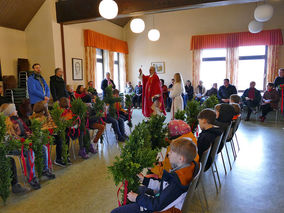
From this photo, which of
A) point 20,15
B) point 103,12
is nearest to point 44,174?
point 103,12

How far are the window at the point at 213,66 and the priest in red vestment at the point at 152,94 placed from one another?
4.79 metres

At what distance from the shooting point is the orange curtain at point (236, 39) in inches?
317

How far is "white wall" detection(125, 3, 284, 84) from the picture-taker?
848cm

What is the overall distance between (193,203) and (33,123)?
1950mm

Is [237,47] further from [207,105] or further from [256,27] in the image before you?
[207,105]

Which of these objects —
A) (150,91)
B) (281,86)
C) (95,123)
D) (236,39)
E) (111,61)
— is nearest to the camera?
(95,123)

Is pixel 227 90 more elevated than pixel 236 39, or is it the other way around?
pixel 236 39

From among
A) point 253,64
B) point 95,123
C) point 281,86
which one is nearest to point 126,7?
point 95,123

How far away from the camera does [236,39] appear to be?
8523 mm

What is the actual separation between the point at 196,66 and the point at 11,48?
21.6ft

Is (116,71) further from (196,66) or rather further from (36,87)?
(36,87)

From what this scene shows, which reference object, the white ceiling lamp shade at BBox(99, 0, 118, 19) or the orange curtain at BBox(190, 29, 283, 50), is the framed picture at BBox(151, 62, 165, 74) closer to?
the orange curtain at BBox(190, 29, 283, 50)

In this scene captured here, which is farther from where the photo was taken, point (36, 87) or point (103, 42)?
point (103, 42)

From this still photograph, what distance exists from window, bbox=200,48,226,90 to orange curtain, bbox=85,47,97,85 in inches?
173
